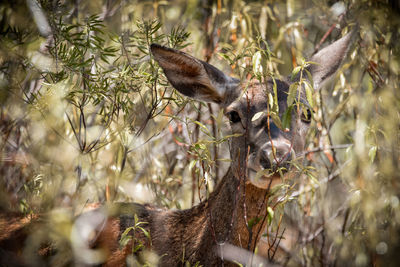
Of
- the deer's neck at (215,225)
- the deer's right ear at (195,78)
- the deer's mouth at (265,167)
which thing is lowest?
the deer's neck at (215,225)

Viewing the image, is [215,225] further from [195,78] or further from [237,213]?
[195,78]

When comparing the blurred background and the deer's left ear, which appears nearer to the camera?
the blurred background

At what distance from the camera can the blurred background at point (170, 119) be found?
3.60 m

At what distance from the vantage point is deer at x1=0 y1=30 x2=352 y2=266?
11.0ft

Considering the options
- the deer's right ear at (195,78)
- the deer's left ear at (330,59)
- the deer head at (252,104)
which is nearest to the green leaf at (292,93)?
the deer head at (252,104)

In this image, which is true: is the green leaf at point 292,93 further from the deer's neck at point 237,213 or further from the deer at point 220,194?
the deer's neck at point 237,213

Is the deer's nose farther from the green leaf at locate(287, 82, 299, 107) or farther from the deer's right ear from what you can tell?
the deer's right ear

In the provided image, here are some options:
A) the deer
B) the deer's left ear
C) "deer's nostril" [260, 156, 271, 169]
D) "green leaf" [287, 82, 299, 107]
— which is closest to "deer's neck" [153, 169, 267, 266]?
the deer

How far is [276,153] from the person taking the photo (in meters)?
3.25

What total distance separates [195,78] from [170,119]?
912 millimetres

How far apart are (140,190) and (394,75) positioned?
120 inches

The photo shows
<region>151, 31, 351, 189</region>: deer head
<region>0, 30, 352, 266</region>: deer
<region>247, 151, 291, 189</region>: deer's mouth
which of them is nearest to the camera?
<region>247, 151, 291, 189</region>: deer's mouth

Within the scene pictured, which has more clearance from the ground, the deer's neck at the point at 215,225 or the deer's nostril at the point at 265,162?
the deer's nostril at the point at 265,162

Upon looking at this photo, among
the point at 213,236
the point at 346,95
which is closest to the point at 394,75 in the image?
the point at 346,95
